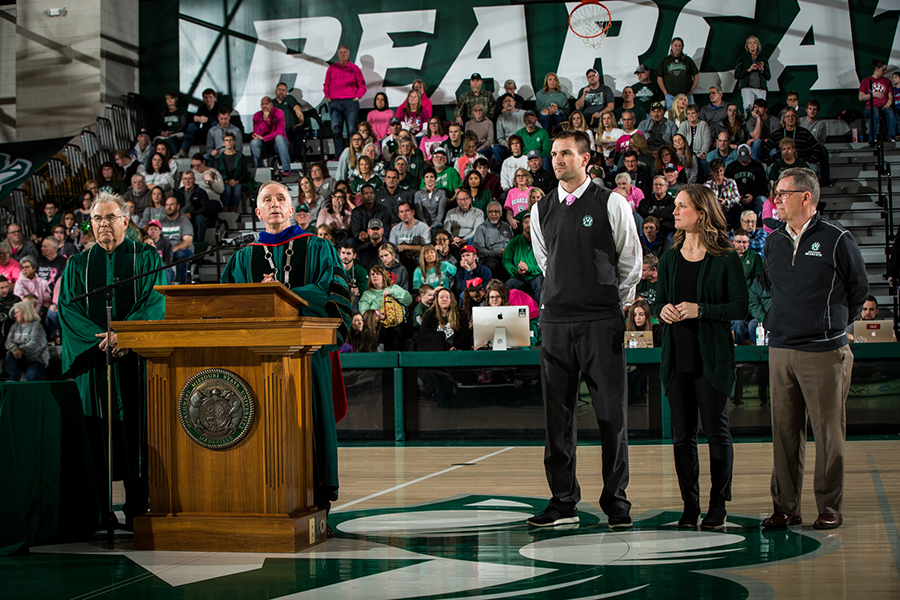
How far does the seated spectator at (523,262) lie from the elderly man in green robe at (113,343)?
6.19 meters

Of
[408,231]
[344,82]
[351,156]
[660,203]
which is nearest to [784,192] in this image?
[660,203]

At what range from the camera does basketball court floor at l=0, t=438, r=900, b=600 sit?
3209 millimetres

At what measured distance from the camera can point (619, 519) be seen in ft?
14.2

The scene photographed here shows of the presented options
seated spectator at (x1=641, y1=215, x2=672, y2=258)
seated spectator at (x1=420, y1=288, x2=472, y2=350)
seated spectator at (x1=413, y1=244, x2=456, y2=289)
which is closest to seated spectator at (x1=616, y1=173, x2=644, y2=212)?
seated spectator at (x1=641, y1=215, x2=672, y2=258)

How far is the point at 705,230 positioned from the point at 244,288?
227cm

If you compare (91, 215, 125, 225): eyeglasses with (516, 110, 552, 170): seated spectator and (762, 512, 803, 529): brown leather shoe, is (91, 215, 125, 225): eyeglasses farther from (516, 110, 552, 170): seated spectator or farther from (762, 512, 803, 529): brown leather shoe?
(516, 110, 552, 170): seated spectator

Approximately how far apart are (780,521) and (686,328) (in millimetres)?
1031

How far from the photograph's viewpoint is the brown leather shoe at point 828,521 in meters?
4.26

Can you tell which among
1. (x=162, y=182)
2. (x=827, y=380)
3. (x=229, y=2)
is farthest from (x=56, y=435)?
(x=229, y=2)

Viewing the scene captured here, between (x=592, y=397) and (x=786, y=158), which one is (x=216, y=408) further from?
(x=786, y=158)

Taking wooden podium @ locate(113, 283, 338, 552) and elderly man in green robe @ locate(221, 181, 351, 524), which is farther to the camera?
elderly man in green robe @ locate(221, 181, 351, 524)

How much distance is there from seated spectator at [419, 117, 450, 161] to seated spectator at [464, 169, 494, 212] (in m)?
1.70

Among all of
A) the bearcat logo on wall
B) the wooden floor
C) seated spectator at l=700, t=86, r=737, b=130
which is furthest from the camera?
the bearcat logo on wall

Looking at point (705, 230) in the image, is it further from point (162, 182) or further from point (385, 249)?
point (162, 182)
